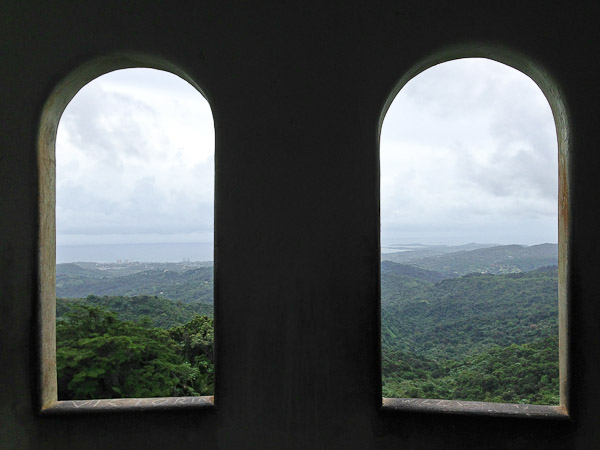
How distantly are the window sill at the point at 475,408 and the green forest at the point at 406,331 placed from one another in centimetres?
Result: 17

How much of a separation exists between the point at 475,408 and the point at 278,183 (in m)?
1.79

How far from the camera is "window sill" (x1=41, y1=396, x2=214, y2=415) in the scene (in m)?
2.35

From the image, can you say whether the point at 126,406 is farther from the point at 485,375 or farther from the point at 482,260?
the point at 482,260

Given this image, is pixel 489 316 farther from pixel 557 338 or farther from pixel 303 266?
pixel 303 266

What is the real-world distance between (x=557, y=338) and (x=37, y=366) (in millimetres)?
3310

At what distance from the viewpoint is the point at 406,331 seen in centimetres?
286

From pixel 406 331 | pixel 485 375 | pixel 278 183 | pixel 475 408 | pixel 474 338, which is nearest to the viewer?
pixel 475 408

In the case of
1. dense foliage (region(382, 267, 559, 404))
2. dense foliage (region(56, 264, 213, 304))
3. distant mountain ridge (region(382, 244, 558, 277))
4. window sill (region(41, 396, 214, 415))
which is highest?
distant mountain ridge (region(382, 244, 558, 277))

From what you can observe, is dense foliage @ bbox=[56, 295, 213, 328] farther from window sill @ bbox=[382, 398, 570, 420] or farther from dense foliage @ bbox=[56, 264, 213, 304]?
window sill @ bbox=[382, 398, 570, 420]

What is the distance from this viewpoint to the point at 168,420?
92.9 inches

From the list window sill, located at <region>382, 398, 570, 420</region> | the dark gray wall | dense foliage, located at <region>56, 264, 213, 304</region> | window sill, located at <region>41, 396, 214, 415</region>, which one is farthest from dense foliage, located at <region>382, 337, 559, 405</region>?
dense foliage, located at <region>56, 264, 213, 304</region>

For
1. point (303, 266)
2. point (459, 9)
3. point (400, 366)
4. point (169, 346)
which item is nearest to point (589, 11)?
point (459, 9)

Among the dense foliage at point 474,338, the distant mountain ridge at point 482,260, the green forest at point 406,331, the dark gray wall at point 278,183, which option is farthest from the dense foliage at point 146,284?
the distant mountain ridge at point 482,260

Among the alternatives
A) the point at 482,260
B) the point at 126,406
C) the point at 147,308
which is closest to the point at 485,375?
the point at 482,260
